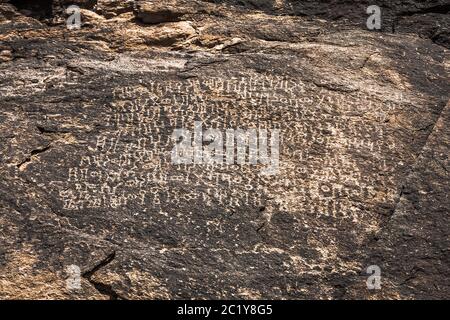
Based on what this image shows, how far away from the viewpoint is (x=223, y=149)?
16.7 feet

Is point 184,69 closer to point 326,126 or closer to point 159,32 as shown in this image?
point 159,32

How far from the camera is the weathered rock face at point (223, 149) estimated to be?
4.62 meters

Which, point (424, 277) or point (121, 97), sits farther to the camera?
point (121, 97)

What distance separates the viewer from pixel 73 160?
5.02 metres

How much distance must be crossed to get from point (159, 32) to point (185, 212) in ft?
5.30

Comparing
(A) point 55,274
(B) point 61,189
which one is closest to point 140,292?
(A) point 55,274

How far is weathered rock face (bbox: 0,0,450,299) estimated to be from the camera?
4617 mm

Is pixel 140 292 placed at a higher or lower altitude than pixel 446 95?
lower

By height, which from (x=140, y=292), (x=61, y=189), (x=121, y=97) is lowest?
(x=140, y=292)

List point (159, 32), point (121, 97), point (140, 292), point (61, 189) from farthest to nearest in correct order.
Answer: point (159, 32) → point (121, 97) → point (61, 189) → point (140, 292)

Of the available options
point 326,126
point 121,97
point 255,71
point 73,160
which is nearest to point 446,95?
point 326,126

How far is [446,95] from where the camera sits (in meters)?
5.41

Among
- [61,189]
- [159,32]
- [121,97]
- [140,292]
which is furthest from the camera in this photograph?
[159,32]

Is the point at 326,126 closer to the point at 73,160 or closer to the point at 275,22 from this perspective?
the point at 275,22
